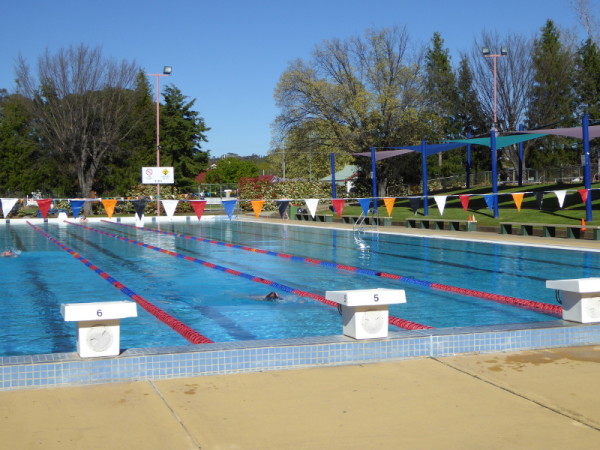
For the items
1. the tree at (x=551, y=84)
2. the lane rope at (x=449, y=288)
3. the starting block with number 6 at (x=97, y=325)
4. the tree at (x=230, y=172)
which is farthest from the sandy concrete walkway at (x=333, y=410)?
the tree at (x=230, y=172)

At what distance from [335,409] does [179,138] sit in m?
50.6

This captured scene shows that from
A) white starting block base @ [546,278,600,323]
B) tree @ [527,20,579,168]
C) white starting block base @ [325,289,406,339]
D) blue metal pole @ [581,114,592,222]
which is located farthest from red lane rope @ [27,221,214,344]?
tree @ [527,20,579,168]

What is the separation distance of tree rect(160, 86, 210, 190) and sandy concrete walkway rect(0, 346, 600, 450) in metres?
47.2

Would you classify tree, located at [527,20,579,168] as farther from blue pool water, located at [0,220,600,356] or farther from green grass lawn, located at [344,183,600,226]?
blue pool water, located at [0,220,600,356]

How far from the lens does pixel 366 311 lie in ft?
19.3

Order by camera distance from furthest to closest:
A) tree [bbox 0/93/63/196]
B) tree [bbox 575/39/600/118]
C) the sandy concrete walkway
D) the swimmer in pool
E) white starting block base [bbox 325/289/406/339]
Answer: tree [bbox 575/39/600/118] → tree [bbox 0/93/63/196] → the swimmer in pool → white starting block base [bbox 325/289/406/339] → the sandy concrete walkway

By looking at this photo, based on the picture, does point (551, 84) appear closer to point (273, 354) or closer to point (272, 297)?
point (272, 297)

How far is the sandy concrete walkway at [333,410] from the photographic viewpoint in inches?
155

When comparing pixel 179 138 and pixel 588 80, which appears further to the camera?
pixel 179 138

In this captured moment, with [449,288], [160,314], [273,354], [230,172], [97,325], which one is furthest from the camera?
[230,172]

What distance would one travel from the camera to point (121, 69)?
4384 cm

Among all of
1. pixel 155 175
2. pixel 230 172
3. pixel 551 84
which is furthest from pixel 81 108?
pixel 230 172

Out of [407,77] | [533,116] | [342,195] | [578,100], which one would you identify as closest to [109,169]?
[342,195]

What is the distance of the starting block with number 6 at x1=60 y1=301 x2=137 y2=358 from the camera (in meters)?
5.20
